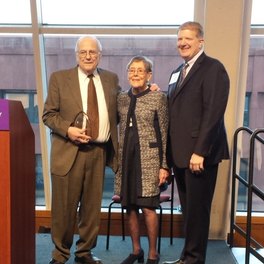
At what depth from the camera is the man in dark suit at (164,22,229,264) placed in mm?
2549

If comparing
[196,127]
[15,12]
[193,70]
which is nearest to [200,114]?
[196,127]

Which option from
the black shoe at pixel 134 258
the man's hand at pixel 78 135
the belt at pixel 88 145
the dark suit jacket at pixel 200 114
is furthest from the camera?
the black shoe at pixel 134 258

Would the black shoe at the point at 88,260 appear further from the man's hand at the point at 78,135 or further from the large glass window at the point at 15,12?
the large glass window at the point at 15,12

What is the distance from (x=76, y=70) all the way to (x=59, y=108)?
0.29 metres

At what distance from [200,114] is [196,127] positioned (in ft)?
0.28

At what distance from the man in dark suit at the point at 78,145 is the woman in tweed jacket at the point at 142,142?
0.11 metres

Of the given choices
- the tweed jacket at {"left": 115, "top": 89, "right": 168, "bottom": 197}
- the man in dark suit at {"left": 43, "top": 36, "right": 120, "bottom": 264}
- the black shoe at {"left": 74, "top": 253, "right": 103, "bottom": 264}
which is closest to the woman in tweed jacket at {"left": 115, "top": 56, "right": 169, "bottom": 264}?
the tweed jacket at {"left": 115, "top": 89, "right": 168, "bottom": 197}

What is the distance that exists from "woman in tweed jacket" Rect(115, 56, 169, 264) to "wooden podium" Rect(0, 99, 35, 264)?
66 cm

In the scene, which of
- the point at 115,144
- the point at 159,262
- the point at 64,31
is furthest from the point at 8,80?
the point at 159,262

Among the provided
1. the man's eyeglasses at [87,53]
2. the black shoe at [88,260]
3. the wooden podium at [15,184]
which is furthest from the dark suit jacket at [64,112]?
the black shoe at [88,260]

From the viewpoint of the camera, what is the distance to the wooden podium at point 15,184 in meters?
2.12

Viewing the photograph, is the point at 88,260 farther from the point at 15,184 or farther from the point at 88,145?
the point at 15,184

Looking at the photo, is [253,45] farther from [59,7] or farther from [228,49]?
[59,7]

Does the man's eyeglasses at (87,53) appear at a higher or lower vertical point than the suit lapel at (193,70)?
higher
